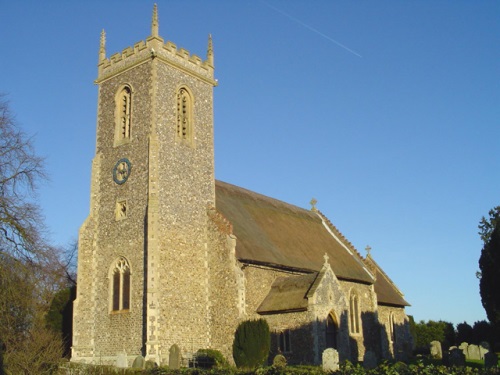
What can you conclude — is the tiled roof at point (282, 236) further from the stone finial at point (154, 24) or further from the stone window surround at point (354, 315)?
the stone finial at point (154, 24)

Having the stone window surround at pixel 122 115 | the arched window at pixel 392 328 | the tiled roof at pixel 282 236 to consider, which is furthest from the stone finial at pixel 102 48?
the arched window at pixel 392 328

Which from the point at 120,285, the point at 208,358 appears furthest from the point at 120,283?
the point at 208,358

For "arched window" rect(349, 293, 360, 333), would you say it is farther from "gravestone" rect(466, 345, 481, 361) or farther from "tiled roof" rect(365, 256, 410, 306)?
"gravestone" rect(466, 345, 481, 361)

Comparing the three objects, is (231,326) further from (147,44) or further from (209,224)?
(147,44)

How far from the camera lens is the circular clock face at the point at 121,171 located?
25.5 metres

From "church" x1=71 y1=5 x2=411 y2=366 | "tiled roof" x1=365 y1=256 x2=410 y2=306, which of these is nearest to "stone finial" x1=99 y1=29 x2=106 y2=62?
"church" x1=71 y1=5 x2=411 y2=366

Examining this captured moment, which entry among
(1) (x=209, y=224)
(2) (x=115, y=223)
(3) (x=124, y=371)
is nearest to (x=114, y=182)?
(2) (x=115, y=223)

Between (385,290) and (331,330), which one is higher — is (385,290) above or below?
above

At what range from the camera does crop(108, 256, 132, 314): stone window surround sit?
78.4 ft

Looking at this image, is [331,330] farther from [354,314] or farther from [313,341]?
[354,314]

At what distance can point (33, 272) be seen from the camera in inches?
799

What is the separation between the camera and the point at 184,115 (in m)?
27.0

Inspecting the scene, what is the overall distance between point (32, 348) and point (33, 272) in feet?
11.5

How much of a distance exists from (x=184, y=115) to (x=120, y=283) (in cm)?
831
